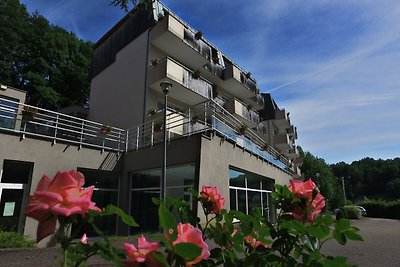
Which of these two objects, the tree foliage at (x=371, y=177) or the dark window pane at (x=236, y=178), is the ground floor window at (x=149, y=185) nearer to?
the dark window pane at (x=236, y=178)

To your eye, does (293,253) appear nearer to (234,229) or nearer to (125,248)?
(234,229)

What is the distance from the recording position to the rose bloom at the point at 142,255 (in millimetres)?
961

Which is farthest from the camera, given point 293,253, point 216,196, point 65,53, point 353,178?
point 353,178

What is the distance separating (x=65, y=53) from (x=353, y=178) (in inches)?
3354

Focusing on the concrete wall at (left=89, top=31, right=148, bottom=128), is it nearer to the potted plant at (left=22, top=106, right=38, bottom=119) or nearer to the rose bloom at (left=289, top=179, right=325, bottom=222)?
the potted plant at (left=22, top=106, right=38, bottom=119)

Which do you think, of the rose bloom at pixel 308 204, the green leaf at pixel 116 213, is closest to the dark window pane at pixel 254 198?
the rose bloom at pixel 308 204

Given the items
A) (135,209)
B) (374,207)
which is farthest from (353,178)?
(135,209)

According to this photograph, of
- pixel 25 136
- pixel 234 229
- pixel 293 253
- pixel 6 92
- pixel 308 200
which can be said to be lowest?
pixel 293 253

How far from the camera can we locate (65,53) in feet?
100

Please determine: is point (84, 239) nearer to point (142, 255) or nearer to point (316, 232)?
point (142, 255)

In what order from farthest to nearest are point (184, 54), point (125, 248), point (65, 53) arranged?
point (65, 53) → point (184, 54) → point (125, 248)

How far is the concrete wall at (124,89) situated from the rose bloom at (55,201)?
56.8ft

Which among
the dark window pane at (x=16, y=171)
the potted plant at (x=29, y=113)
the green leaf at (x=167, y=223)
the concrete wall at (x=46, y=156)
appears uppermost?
the potted plant at (x=29, y=113)

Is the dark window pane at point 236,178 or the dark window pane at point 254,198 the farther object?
the dark window pane at point 254,198
